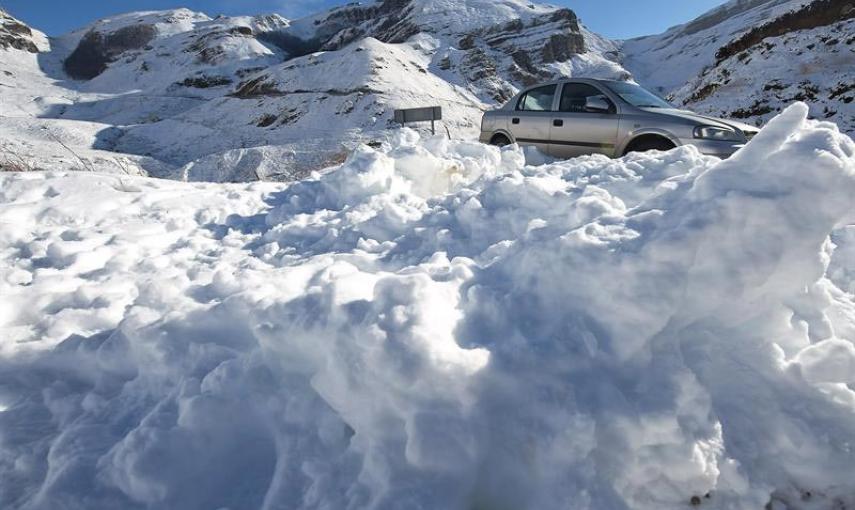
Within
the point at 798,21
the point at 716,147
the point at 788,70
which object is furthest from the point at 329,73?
the point at 716,147

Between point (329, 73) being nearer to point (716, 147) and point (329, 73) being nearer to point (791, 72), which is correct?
point (791, 72)

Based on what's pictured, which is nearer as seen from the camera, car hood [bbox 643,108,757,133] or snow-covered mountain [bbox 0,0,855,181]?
car hood [bbox 643,108,757,133]

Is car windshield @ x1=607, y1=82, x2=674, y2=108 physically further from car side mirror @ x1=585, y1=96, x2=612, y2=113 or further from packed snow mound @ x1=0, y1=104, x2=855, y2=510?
packed snow mound @ x1=0, y1=104, x2=855, y2=510

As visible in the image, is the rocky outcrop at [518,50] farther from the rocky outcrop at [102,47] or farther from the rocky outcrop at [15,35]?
the rocky outcrop at [15,35]

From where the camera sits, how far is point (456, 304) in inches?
84.4

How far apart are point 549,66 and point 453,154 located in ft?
125

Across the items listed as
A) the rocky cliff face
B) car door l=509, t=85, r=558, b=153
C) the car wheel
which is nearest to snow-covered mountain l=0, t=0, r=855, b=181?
the rocky cliff face

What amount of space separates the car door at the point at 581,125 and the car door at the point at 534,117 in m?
0.14

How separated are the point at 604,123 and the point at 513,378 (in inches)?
225

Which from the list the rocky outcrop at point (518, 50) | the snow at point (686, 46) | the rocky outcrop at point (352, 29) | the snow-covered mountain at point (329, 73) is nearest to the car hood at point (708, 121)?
the snow-covered mountain at point (329, 73)

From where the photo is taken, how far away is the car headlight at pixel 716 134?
5.46 m

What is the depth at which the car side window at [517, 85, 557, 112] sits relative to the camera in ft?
23.4

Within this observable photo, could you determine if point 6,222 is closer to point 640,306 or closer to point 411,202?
point 411,202

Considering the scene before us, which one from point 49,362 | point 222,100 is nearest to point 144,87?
point 222,100
